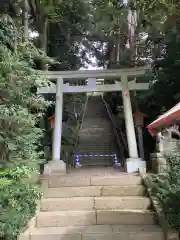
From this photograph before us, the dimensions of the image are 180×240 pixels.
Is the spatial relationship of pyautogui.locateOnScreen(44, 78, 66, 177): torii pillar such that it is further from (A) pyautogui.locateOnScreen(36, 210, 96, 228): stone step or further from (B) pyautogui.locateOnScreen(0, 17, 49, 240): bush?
(B) pyautogui.locateOnScreen(0, 17, 49, 240): bush

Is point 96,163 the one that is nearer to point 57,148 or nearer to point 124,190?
point 57,148

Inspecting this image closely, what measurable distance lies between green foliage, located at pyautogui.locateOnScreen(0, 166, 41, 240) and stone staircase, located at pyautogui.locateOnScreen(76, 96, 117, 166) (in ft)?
23.4

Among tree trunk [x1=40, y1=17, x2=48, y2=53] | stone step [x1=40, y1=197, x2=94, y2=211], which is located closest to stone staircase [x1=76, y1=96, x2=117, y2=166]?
tree trunk [x1=40, y1=17, x2=48, y2=53]

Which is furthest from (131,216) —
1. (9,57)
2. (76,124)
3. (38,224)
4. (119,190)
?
(76,124)

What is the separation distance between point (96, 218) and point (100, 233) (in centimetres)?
66

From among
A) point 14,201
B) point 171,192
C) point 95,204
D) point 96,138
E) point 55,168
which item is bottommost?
point 95,204

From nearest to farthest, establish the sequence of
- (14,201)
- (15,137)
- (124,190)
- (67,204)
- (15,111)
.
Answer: (14,201), (15,111), (15,137), (67,204), (124,190)

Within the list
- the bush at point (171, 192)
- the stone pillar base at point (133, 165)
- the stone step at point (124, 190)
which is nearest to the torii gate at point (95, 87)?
the stone pillar base at point (133, 165)

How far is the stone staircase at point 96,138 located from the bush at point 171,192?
6.43m

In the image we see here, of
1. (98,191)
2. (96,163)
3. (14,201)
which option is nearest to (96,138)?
(96,163)

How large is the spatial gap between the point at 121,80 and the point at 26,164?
5649mm

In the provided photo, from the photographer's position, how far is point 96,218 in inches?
245

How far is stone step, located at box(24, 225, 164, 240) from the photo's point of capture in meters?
5.50

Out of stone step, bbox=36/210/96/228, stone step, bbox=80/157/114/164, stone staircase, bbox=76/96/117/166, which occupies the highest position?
stone staircase, bbox=76/96/117/166
